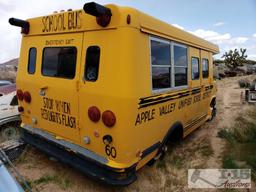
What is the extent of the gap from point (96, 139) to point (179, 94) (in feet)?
6.15

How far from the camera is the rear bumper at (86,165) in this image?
317 centimetres

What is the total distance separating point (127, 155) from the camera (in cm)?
315

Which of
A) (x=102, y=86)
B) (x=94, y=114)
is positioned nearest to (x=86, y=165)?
(x=94, y=114)

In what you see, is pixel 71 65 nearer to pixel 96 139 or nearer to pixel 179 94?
pixel 96 139

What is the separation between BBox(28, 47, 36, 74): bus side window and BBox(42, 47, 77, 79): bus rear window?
0.28 meters

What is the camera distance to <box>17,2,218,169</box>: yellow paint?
2.97 m

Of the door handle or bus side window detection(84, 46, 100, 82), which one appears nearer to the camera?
bus side window detection(84, 46, 100, 82)

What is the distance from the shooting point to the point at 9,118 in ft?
16.9

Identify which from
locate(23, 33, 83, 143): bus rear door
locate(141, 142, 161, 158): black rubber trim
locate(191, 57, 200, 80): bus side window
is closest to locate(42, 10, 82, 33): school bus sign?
locate(23, 33, 83, 143): bus rear door

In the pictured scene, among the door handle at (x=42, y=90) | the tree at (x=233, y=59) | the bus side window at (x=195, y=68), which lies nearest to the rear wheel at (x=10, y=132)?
the door handle at (x=42, y=90)

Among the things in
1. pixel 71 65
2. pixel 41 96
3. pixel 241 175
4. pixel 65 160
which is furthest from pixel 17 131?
pixel 241 175

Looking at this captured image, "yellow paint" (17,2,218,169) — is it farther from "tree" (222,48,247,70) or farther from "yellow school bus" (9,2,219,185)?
"tree" (222,48,247,70)

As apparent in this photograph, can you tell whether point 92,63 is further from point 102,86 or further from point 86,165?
point 86,165

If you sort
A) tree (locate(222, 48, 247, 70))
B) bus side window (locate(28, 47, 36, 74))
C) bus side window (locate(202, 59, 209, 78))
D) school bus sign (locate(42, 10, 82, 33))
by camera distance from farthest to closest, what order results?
tree (locate(222, 48, 247, 70)) → bus side window (locate(202, 59, 209, 78)) → bus side window (locate(28, 47, 36, 74)) → school bus sign (locate(42, 10, 82, 33))
